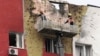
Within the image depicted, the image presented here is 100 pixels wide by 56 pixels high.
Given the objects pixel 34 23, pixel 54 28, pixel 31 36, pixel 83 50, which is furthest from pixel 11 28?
pixel 83 50

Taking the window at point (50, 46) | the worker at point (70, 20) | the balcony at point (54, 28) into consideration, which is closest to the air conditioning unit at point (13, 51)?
the balcony at point (54, 28)

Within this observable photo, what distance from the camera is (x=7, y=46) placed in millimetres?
21453

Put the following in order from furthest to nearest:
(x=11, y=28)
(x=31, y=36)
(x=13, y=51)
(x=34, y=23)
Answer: (x=34, y=23), (x=31, y=36), (x=11, y=28), (x=13, y=51)

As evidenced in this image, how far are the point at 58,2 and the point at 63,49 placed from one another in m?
1.81

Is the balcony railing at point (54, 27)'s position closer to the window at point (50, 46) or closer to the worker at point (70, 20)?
the worker at point (70, 20)

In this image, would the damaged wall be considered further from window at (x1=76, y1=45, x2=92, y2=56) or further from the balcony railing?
window at (x1=76, y1=45, x2=92, y2=56)

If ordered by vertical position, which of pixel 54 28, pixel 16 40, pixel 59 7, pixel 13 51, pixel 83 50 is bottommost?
pixel 83 50

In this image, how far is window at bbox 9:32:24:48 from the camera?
21.8 m

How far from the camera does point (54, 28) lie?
2202cm

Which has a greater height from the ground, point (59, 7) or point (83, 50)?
point (59, 7)

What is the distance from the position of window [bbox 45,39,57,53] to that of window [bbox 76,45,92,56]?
3.10 feet

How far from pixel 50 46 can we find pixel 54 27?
0.81 m

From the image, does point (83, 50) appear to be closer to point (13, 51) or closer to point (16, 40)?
point (16, 40)

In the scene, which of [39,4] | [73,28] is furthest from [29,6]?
[73,28]
